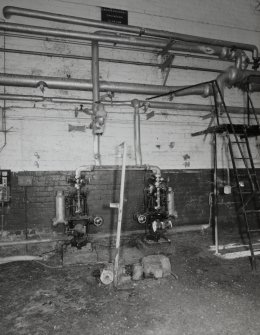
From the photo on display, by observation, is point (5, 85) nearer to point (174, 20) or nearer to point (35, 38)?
point (35, 38)

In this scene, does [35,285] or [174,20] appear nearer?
[35,285]

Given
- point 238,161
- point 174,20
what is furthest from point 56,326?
point 174,20

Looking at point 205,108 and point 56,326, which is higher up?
point 205,108

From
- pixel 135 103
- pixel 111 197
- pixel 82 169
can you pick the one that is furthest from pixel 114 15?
pixel 111 197

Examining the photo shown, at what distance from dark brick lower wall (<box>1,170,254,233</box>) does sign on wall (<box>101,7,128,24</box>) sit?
13.2 feet

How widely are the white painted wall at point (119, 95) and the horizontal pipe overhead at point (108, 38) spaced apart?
47 cm

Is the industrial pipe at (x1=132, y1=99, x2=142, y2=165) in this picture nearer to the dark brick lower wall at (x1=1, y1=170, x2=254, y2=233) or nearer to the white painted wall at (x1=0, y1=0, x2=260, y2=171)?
the white painted wall at (x1=0, y1=0, x2=260, y2=171)

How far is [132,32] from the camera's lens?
5.84 m

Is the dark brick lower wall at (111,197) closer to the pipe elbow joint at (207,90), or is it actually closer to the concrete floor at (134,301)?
the concrete floor at (134,301)

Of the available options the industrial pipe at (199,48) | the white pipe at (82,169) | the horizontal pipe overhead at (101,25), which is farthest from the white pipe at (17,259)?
the industrial pipe at (199,48)

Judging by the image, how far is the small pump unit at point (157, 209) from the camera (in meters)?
5.42

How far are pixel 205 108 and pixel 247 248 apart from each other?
3640 millimetres

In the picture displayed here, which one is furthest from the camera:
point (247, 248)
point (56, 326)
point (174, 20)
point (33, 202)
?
point (174, 20)

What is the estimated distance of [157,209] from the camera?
547 cm
